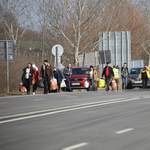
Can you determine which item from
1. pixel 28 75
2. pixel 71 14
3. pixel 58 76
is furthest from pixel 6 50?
pixel 71 14

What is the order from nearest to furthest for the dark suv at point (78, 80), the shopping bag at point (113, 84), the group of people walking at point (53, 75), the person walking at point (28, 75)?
the person walking at point (28, 75)
the group of people walking at point (53, 75)
the shopping bag at point (113, 84)
the dark suv at point (78, 80)

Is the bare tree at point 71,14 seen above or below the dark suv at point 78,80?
above

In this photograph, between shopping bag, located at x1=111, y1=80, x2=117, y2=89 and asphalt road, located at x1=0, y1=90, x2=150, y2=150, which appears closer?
asphalt road, located at x1=0, y1=90, x2=150, y2=150

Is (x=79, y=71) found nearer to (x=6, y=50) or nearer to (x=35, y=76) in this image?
(x=35, y=76)

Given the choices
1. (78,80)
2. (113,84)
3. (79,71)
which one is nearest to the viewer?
(113,84)

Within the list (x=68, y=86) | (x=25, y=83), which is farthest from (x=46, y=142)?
(x=68, y=86)

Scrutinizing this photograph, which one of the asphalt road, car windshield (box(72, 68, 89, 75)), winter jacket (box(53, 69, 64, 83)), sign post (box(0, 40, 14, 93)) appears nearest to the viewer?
the asphalt road

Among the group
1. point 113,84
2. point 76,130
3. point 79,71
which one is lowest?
point 76,130

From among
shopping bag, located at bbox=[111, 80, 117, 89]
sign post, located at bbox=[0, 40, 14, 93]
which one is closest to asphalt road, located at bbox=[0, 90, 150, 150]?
sign post, located at bbox=[0, 40, 14, 93]

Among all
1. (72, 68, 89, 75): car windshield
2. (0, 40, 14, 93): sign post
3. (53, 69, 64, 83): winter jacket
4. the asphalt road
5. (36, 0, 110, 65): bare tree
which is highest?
(36, 0, 110, 65): bare tree

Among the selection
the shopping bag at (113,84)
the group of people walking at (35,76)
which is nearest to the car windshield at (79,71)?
the shopping bag at (113,84)

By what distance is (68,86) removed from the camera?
25.9 m

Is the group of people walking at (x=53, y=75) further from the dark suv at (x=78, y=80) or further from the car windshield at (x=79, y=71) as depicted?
the car windshield at (x=79, y=71)

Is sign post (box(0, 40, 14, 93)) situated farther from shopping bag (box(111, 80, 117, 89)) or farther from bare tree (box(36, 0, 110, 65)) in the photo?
bare tree (box(36, 0, 110, 65))
